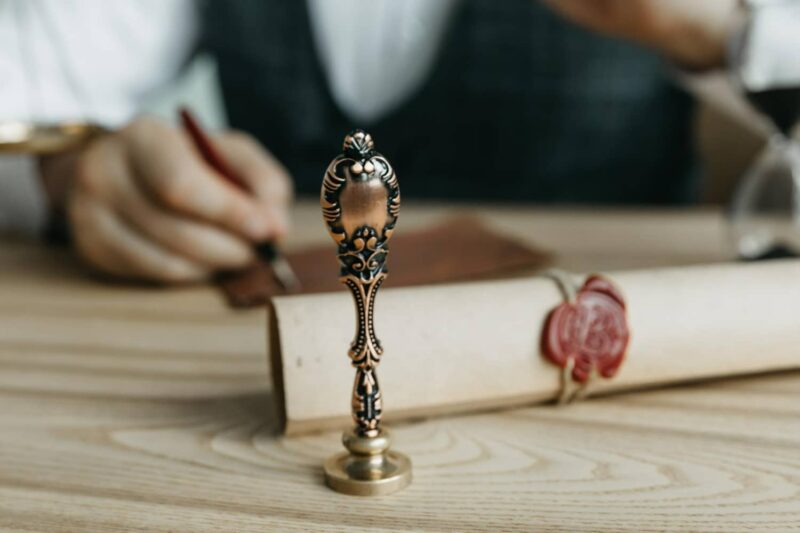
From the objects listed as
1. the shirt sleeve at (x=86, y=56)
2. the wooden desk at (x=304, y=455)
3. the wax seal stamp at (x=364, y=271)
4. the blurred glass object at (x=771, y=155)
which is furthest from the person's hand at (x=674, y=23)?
the shirt sleeve at (x=86, y=56)

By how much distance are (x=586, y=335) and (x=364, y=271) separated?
159 mm

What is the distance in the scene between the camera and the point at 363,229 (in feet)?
1.24

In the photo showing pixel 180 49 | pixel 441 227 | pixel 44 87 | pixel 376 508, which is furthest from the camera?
pixel 180 49

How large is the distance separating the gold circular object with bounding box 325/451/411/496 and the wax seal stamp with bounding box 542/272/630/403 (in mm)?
120

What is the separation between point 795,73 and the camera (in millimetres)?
714

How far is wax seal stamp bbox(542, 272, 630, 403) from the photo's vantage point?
0.48 m

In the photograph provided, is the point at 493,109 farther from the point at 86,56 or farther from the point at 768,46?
the point at 768,46

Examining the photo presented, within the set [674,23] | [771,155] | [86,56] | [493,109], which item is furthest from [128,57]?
[771,155]

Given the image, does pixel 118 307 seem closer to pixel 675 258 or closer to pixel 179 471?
pixel 179 471

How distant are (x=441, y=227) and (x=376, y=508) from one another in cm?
60

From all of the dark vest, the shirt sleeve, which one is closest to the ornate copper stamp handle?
the shirt sleeve

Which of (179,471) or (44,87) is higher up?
(44,87)

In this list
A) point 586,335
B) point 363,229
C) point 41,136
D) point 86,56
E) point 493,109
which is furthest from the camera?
point 493,109

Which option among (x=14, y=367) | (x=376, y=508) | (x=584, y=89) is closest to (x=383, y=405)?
(x=376, y=508)
